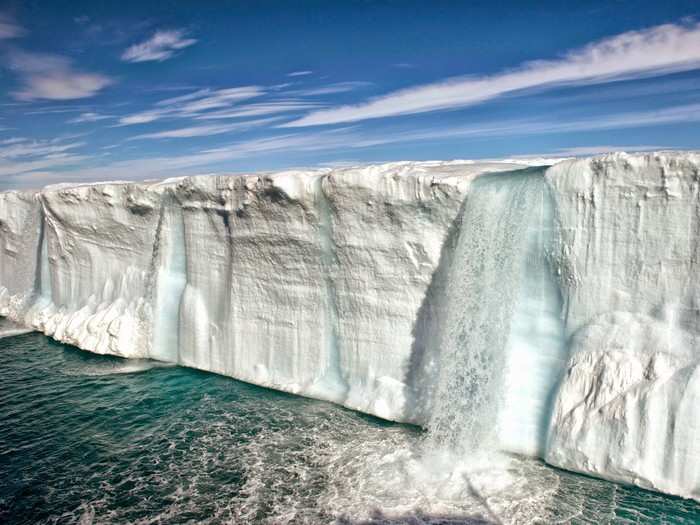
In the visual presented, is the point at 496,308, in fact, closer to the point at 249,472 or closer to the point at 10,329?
the point at 249,472

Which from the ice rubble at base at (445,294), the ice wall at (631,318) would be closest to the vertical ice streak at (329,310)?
the ice rubble at base at (445,294)

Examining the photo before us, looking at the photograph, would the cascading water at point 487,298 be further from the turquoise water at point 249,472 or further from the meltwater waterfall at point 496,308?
the turquoise water at point 249,472

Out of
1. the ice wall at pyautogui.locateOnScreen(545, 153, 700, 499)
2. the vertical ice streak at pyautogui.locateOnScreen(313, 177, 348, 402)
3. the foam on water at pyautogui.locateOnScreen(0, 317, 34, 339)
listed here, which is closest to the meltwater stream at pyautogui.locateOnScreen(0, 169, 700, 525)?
the ice wall at pyautogui.locateOnScreen(545, 153, 700, 499)

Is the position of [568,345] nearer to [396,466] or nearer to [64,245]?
[396,466]

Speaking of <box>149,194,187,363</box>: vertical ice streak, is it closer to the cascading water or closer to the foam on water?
the foam on water

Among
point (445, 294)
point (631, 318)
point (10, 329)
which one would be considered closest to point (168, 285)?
point (10, 329)

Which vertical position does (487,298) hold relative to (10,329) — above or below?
above

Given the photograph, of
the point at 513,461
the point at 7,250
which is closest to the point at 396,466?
the point at 513,461
